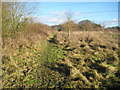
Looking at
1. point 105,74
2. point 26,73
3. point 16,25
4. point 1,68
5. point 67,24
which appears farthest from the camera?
point 67,24

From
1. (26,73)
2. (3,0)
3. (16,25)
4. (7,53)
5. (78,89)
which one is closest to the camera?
(78,89)

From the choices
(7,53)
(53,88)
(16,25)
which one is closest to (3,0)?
(16,25)

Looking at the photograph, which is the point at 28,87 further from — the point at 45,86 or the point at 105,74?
the point at 105,74

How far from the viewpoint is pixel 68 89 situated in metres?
3.75

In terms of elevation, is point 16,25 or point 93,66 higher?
point 16,25

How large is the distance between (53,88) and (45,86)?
1.19ft

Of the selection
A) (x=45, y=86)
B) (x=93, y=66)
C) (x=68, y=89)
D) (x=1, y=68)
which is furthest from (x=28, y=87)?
(x=93, y=66)

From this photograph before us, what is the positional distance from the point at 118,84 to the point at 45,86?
2931 mm

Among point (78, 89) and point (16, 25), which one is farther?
point (16, 25)

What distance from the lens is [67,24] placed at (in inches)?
601

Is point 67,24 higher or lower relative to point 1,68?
higher

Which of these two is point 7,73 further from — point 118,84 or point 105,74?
point 118,84

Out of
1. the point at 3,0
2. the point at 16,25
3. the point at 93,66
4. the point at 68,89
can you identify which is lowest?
the point at 68,89

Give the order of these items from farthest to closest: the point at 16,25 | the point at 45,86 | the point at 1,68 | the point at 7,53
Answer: the point at 16,25
the point at 7,53
the point at 1,68
the point at 45,86
